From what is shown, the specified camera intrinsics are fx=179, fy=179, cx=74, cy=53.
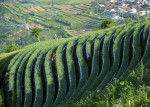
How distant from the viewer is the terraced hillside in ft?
56.1

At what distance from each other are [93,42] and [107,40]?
179 centimetres

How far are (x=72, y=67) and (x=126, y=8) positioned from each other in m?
119

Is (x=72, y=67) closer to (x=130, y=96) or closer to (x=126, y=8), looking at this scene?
(x=130, y=96)

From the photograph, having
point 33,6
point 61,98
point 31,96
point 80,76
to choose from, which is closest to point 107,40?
point 80,76

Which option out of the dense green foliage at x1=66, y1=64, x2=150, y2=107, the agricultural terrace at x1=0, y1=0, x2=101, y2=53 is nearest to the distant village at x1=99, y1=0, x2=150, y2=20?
the agricultural terrace at x1=0, y1=0, x2=101, y2=53

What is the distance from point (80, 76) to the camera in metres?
18.4

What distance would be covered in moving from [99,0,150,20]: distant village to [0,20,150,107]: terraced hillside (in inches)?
3859

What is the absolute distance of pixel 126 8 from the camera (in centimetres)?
12694

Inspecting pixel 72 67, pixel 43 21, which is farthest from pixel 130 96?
pixel 43 21

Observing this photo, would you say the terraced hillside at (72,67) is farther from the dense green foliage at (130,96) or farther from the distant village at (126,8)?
the distant village at (126,8)

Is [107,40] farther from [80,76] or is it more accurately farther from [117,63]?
[80,76]

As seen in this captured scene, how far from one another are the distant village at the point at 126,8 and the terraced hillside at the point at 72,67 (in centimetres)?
9802

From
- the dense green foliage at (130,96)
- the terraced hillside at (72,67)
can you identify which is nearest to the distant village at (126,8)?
the terraced hillside at (72,67)

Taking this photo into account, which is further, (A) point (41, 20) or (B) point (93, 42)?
(A) point (41, 20)
